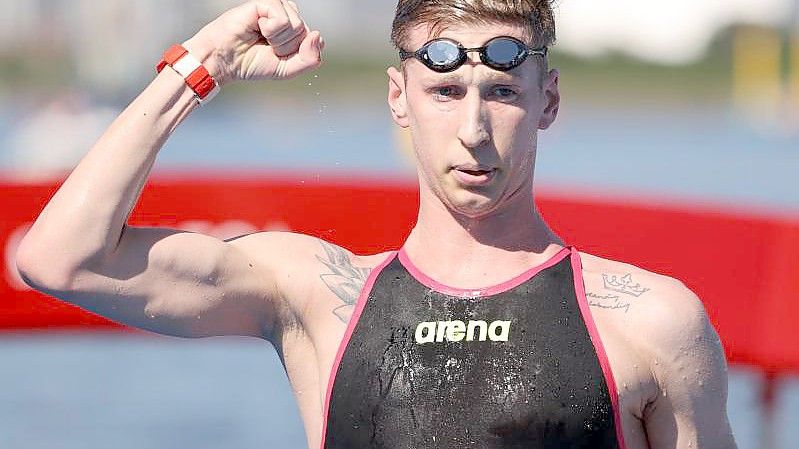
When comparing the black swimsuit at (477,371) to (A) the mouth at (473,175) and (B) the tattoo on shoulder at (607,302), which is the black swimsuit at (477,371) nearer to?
(B) the tattoo on shoulder at (607,302)

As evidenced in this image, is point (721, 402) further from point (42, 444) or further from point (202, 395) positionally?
point (202, 395)

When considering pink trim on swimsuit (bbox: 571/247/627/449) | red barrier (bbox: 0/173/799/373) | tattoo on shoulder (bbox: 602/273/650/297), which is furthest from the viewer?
red barrier (bbox: 0/173/799/373)

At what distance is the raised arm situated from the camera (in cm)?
307

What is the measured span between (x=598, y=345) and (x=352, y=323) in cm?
58

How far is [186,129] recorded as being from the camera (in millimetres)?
31375

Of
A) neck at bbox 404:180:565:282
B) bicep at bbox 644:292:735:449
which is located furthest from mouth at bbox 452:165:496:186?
bicep at bbox 644:292:735:449

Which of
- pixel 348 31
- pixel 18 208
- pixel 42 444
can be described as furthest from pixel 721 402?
pixel 348 31

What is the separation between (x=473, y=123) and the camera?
304 cm

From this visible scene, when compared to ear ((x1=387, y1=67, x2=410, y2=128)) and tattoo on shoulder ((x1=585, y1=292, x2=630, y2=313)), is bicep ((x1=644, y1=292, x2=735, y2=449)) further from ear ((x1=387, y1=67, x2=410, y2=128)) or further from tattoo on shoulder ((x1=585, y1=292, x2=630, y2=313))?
ear ((x1=387, y1=67, x2=410, y2=128))

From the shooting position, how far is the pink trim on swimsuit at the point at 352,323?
3.16 metres

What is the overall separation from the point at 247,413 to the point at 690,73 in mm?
30413

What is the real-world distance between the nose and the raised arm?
1.32 feet

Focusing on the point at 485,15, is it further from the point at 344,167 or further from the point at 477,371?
the point at 344,167

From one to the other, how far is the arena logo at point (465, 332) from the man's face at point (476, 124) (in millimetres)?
258
